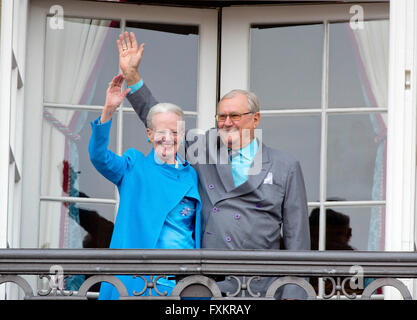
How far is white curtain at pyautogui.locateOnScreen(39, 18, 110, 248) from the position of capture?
755 centimetres

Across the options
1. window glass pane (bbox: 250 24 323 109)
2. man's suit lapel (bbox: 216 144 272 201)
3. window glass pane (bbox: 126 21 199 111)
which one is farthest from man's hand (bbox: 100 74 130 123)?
window glass pane (bbox: 250 24 323 109)

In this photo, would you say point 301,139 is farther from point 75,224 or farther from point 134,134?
point 75,224

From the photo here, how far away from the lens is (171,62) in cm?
779

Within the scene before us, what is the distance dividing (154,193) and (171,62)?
1611 millimetres

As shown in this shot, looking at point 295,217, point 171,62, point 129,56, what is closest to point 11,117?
point 129,56

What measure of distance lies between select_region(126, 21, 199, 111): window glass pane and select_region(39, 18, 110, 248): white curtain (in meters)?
0.28

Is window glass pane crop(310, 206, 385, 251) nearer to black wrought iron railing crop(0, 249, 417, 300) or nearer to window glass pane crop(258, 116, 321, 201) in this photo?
window glass pane crop(258, 116, 321, 201)

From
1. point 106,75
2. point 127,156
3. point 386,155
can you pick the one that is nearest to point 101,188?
point 106,75

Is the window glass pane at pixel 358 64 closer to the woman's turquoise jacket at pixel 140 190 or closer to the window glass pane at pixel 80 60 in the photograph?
the window glass pane at pixel 80 60

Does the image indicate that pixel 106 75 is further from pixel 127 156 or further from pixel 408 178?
pixel 408 178

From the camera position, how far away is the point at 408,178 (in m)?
6.92

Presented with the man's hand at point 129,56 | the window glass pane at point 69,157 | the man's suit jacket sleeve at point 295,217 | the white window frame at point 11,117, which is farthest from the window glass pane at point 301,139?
the white window frame at point 11,117

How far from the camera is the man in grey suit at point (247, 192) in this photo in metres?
6.39
